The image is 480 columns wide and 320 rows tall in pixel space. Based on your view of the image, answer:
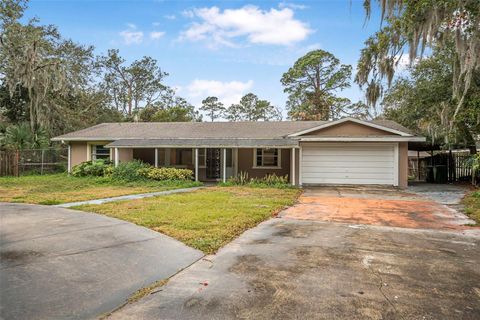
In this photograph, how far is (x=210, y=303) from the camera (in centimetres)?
→ 318

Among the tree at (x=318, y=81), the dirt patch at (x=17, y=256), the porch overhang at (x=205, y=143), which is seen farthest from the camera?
the tree at (x=318, y=81)

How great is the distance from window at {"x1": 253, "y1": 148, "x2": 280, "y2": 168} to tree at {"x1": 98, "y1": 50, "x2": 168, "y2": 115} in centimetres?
2268

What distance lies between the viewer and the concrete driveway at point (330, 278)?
3051 millimetres

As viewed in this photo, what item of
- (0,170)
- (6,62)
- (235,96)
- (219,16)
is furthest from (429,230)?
(235,96)

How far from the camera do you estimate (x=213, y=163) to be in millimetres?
17859

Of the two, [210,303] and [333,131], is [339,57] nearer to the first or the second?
[333,131]

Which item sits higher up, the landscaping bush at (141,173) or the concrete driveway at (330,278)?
the landscaping bush at (141,173)

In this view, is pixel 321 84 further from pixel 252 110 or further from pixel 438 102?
pixel 438 102

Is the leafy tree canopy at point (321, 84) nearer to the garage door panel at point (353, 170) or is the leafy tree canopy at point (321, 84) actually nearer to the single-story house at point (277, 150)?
the single-story house at point (277, 150)

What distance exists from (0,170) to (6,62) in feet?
22.8

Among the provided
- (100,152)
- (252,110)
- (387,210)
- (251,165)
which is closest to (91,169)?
(100,152)

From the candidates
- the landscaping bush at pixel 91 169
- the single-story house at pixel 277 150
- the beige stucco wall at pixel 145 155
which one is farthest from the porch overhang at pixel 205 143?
the beige stucco wall at pixel 145 155

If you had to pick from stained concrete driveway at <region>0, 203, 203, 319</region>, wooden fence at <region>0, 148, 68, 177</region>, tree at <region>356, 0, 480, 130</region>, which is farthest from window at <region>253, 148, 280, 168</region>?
wooden fence at <region>0, 148, 68, 177</region>

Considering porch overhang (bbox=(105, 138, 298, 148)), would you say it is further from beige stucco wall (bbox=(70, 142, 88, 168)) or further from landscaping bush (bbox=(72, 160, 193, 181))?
beige stucco wall (bbox=(70, 142, 88, 168))
